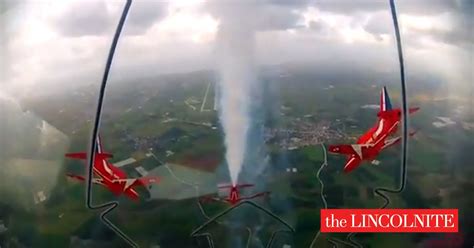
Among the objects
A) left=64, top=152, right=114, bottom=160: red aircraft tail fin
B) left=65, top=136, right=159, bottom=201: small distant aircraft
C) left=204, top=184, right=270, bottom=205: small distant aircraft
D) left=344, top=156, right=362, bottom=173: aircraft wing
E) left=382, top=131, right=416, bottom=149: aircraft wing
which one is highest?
left=382, top=131, right=416, bottom=149: aircraft wing

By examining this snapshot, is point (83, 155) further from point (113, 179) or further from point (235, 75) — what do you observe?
point (235, 75)

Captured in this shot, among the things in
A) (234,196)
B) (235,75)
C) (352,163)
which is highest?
(235,75)

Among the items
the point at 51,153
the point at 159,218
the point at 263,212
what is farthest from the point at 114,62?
the point at 263,212

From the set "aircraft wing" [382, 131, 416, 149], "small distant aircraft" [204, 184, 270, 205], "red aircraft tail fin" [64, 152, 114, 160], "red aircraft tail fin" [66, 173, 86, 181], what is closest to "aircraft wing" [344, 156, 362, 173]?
"aircraft wing" [382, 131, 416, 149]

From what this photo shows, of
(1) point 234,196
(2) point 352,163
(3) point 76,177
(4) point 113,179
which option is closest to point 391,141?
(2) point 352,163

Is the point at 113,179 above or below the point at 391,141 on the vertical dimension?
below

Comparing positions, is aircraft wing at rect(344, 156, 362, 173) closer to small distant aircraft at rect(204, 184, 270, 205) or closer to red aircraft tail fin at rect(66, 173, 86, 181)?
small distant aircraft at rect(204, 184, 270, 205)
